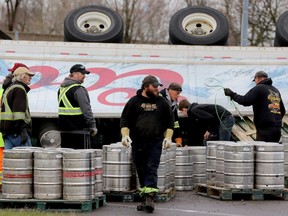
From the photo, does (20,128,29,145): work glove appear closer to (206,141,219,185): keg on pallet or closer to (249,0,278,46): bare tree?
(206,141,219,185): keg on pallet

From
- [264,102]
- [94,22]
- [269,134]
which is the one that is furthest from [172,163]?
[94,22]

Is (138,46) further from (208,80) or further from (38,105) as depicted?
(38,105)

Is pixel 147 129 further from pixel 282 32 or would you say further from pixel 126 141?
pixel 282 32

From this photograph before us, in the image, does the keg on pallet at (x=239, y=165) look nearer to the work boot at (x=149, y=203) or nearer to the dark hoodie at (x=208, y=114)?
the work boot at (x=149, y=203)

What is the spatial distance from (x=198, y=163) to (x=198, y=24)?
6720mm

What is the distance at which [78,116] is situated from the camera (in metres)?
9.96

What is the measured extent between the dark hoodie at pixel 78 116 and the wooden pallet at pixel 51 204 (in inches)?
55.2

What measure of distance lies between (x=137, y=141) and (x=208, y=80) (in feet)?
19.1

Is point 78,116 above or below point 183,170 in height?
above

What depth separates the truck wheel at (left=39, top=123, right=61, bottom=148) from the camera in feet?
41.7

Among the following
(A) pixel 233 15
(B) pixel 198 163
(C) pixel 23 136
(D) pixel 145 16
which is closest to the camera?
(C) pixel 23 136

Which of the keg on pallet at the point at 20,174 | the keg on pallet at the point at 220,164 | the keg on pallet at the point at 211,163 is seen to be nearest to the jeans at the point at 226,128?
the keg on pallet at the point at 211,163

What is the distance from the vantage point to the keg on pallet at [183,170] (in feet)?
36.7

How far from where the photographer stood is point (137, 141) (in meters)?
9.32
